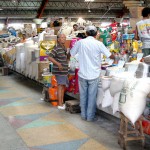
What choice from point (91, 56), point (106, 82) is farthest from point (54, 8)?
point (106, 82)

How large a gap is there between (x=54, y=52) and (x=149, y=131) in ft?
8.35

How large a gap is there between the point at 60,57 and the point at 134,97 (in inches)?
99.4

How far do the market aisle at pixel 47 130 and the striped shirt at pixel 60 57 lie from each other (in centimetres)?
72

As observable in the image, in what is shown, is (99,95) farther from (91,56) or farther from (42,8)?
(42,8)

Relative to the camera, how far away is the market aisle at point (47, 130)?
4016 millimetres

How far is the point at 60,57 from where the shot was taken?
5703mm

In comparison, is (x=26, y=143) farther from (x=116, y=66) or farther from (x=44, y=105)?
(x=44, y=105)

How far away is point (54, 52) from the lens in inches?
224

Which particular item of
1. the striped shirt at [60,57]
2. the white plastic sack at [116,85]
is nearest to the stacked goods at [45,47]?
the striped shirt at [60,57]

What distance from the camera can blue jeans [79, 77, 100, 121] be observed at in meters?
4.93

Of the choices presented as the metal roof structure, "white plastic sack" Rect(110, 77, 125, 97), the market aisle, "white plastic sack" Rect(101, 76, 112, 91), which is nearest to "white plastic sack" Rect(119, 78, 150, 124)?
"white plastic sack" Rect(110, 77, 125, 97)

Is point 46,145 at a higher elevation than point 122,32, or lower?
lower

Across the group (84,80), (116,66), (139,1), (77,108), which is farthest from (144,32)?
(139,1)

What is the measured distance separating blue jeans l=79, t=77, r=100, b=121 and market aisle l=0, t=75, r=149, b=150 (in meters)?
0.16
